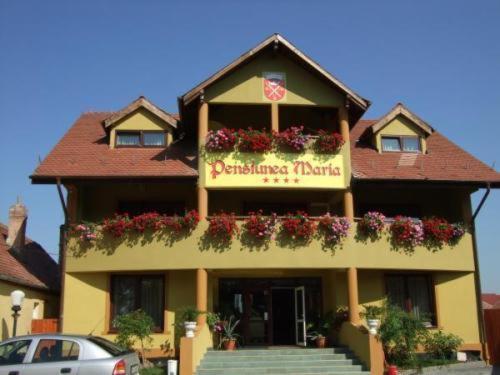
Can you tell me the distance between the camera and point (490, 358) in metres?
20.0

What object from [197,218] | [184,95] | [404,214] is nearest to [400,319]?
[404,214]

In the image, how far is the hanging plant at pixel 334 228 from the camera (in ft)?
62.0

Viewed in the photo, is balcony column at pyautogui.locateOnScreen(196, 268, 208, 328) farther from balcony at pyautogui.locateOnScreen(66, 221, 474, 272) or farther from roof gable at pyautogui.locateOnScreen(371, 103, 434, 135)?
roof gable at pyautogui.locateOnScreen(371, 103, 434, 135)

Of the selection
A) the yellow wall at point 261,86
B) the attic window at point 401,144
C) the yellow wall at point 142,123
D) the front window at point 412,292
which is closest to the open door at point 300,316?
the front window at point 412,292

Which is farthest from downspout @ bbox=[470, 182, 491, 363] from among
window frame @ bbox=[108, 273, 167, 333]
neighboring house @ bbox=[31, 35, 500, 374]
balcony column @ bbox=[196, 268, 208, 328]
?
window frame @ bbox=[108, 273, 167, 333]

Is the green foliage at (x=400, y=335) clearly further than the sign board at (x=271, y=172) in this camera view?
No

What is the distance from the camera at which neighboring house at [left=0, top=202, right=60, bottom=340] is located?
17.8 meters

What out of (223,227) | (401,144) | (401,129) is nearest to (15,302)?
(223,227)

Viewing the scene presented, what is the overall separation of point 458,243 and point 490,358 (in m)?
4.00

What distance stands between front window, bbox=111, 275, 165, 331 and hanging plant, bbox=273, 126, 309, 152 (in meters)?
6.13

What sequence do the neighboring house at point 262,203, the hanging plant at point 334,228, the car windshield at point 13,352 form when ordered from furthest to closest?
the hanging plant at point 334,228 < the neighboring house at point 262,203 < the car windshield at point 13,352

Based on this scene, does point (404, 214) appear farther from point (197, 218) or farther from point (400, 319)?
point (197, 218)

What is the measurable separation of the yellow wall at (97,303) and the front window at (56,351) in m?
7.93

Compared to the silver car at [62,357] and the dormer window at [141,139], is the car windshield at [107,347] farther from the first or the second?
the dormer window at [141,139]
